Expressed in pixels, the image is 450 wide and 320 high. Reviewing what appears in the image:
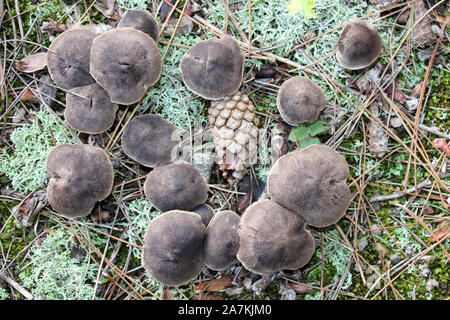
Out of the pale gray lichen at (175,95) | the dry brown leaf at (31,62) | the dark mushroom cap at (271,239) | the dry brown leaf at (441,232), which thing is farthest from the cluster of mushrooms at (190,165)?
the dry brown leaf at (441,232)

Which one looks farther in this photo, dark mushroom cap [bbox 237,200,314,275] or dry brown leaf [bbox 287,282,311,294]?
dry brown leaf [bbox 287,282,311,294]

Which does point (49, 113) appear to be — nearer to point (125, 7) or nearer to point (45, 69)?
point (45, 69)

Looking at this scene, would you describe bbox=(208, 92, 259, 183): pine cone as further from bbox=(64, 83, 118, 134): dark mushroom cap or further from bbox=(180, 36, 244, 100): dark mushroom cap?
bbox=(64, 83, 118, 134): dark mushroom cap

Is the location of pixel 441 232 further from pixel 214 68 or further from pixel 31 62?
pixel 31 62

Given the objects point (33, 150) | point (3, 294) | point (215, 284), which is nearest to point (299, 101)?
point (215, 284)

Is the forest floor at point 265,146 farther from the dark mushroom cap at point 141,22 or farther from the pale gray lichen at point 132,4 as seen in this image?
the dark mushroom cap at point 141,22

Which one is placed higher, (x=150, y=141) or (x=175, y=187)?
(x=150, y=141)

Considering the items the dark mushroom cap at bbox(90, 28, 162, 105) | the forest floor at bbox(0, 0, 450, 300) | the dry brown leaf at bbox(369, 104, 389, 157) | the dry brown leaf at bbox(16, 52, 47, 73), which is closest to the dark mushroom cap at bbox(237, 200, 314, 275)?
the forest floor at bbox(0, 0, 450, 300)
